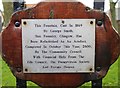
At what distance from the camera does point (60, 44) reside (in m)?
2.16

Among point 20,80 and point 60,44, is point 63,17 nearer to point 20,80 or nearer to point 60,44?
point 60,44

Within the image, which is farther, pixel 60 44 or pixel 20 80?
pixel 20 80

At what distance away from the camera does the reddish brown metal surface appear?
7.09 feet

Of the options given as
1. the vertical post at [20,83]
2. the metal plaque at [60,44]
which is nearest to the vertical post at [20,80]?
the vertical post at [20,83]

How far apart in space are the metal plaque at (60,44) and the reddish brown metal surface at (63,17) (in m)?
0.04

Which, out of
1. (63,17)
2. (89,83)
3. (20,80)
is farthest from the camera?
(89,83)

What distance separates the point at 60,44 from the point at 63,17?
0.61ft

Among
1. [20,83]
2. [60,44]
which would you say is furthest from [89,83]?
[60,44]

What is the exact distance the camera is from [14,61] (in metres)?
2.21

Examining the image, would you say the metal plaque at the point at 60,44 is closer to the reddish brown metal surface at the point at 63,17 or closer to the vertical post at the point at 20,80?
the reddish brown metal surface at the point at 63,17

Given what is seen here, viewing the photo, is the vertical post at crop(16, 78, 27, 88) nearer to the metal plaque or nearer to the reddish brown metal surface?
the reddish brown metal surface

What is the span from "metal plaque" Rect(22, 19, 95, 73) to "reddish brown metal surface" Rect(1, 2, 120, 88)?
4cm

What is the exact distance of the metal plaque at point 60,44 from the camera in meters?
2.15

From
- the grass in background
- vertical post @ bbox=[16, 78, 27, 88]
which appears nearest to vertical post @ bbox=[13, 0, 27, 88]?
vertical post @ bbox=[16, 78, 27, 88]
